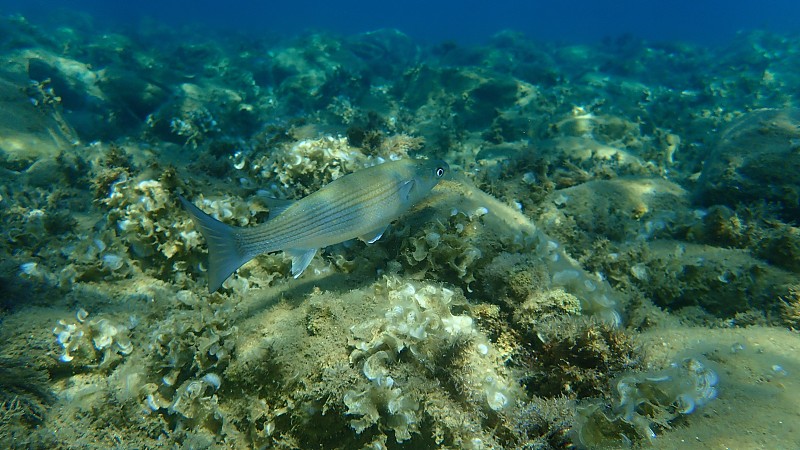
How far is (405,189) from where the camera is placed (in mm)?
3502

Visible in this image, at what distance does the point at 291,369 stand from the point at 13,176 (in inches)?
300

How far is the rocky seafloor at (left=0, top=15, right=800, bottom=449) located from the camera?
2.50 metres

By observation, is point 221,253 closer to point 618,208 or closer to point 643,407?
point 643,407

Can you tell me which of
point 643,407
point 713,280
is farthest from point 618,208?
point 643,407

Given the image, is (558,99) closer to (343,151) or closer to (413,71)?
(413,71)

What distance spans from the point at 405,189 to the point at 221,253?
5.55 feet

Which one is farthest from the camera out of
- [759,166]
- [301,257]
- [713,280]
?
[759,166]

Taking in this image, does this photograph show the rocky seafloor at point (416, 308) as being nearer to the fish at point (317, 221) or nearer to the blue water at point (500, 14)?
the fish at point (317, 221)

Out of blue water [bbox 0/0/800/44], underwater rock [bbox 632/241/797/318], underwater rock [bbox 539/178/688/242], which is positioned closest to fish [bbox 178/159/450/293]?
underwater rock [bbox 539/178/688/242]

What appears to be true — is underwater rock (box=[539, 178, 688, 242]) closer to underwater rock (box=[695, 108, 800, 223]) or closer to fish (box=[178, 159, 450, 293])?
underwater rock (box=[695, 108, 800, 223])

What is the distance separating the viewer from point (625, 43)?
30.8 metres

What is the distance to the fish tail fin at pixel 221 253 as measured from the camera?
3.14 metres

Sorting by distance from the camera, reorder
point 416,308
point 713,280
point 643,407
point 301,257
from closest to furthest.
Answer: point 643,407, point 416,308, point 301,257, point 713,280

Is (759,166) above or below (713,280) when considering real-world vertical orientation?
above
